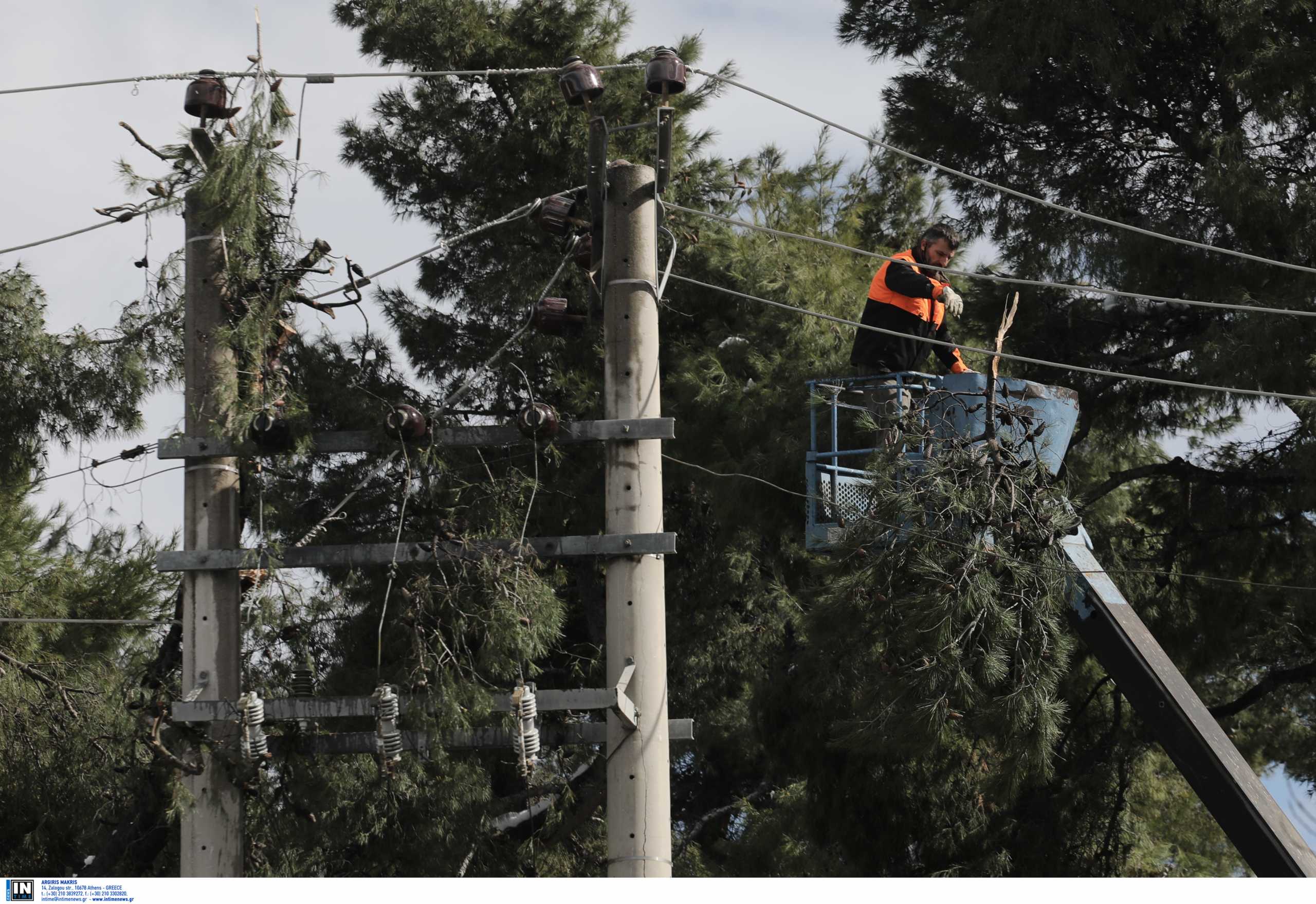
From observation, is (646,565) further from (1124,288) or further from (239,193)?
(1124,288)

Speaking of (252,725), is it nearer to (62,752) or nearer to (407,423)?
(407,423)

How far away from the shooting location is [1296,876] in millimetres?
8477

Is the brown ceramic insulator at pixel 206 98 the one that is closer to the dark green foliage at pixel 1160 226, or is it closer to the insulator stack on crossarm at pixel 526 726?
the insulator stack on crossarm at pixel 526 726

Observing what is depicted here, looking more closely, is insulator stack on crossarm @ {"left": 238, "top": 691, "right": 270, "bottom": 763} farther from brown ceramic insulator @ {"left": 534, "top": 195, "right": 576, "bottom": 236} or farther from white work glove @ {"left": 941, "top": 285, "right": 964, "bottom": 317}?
white work glove @ {"left": 941, "top": 285, "right": 964, "bottom": 317}

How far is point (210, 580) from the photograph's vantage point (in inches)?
325

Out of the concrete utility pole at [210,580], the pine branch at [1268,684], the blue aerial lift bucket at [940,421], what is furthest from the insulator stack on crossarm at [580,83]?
the pine branch at [1268,684]

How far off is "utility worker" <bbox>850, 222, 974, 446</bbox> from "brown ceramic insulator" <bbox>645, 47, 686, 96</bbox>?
2066 mm

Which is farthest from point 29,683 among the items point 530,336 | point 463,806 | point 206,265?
point 206,265

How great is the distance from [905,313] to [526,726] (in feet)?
12.1

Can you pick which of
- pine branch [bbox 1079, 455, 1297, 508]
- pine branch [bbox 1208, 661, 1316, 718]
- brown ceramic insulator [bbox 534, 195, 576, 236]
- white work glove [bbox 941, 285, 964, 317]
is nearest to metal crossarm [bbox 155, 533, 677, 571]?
brown ceramic insulator [bbox 534, 195, 576, 236]

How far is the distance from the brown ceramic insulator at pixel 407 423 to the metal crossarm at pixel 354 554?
529 mm

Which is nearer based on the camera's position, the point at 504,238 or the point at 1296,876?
the point at 1296,876

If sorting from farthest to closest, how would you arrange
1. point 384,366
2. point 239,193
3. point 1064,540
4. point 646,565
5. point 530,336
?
point 530,336 → point 384,366 → point 1064,540 → point 239,193 → point 646,565

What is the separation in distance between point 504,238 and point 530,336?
1.20m
